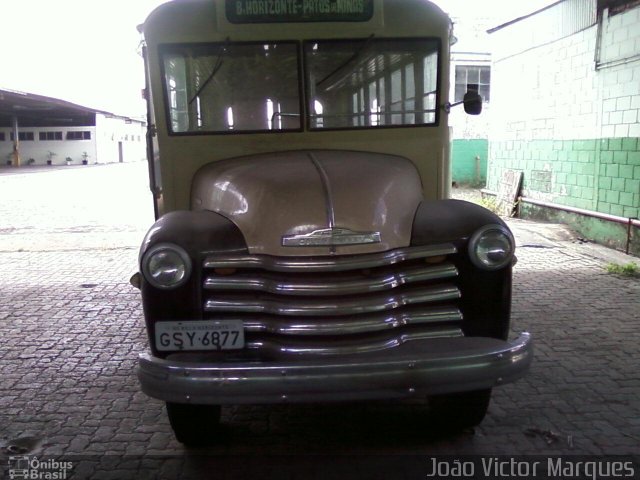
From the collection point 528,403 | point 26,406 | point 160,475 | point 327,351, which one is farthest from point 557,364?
point 26,406

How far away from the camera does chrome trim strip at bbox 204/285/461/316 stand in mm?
3094

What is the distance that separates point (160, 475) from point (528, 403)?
7.58ft

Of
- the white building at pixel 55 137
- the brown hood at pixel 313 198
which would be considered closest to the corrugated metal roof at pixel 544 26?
the brown hood at pixel 313 198

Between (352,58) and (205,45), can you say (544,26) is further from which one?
(205,45)

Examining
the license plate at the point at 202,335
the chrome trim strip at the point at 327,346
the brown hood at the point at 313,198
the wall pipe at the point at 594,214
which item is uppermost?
the brown hood at the point at 313,198

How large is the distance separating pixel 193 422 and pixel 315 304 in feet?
3.32

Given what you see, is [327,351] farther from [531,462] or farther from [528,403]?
[528,403]

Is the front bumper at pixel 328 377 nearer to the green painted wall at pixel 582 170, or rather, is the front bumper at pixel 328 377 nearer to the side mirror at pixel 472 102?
the side mirror at pixel 472 102

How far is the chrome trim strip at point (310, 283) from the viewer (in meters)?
3.10

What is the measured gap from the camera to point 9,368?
492 cm

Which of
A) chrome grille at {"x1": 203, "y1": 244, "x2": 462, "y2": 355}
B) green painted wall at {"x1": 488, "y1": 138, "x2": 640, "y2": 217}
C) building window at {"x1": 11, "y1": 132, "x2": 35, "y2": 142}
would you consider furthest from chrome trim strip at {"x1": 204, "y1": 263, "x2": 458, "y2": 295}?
building window at {"x1": 11, "y1": 132, "x2": 35, "y2": 142}

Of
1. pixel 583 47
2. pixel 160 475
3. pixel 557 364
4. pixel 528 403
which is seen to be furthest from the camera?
pixel 583 47

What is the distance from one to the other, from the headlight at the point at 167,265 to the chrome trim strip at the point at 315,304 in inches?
7.3

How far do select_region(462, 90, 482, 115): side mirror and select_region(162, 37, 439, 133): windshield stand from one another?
0.43 m
